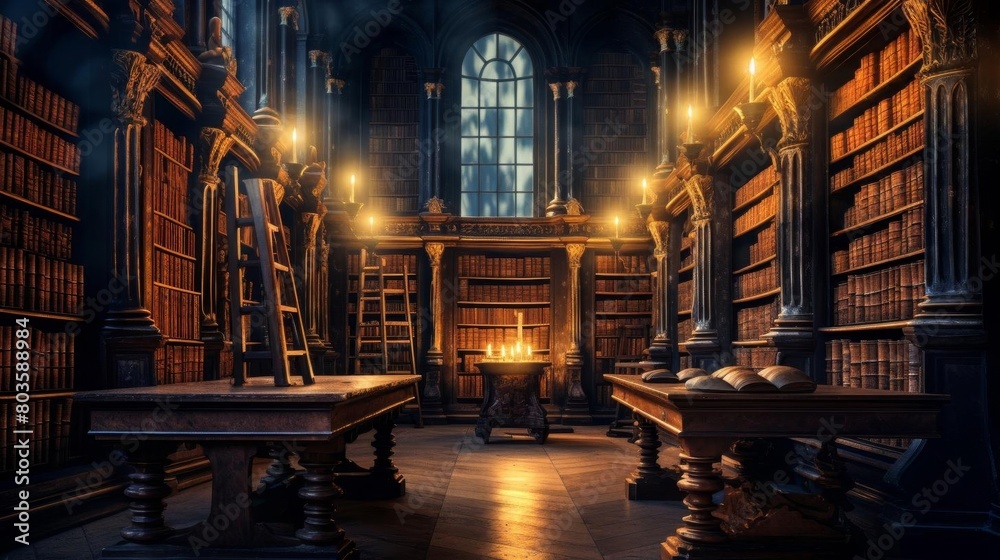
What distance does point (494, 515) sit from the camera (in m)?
4.45

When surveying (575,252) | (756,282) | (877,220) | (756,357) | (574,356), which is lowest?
(574,356)

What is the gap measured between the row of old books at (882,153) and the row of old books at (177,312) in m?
4.22

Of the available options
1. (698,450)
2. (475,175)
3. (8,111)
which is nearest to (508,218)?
(475,175)

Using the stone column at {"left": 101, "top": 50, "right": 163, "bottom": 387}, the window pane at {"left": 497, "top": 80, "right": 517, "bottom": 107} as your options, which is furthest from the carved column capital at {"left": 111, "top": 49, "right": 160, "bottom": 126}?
the window pane at {"left": 497, "top": 80, "right": 517, "bottom": 107}

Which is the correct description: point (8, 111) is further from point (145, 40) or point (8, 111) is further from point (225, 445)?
point (225, 445)

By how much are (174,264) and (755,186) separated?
4.37m

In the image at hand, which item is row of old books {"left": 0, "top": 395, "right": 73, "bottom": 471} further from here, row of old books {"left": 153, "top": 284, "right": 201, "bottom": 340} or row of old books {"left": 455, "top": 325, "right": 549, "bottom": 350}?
row of old books {"left": 455, "top": 325, "right": 549, "bottom": 350}

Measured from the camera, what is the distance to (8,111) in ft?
13.9

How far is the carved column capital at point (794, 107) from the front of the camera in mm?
5207

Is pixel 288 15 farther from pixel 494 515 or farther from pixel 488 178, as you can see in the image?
pixel 494 515

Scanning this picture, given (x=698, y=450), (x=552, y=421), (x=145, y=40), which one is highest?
(x=145, y=40)

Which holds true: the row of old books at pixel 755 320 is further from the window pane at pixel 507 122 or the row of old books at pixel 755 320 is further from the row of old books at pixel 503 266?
the window pane at pixel 507 122

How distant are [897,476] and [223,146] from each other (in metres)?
4.98

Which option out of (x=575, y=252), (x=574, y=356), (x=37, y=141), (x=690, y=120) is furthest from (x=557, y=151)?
(x=37, y=141)
